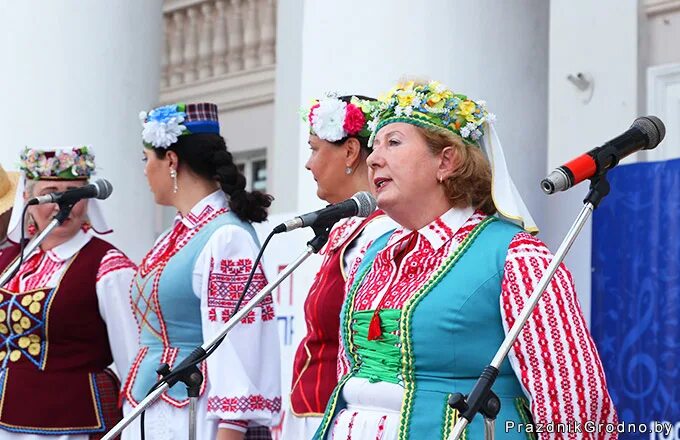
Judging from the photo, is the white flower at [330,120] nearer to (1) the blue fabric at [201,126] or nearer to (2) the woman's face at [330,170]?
(2) the woman's face at [330,170]

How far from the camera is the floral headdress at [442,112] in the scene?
3.61m

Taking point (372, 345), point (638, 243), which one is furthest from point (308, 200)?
point (372, 345)

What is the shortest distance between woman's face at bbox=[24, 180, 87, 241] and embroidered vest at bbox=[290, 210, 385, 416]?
132cm

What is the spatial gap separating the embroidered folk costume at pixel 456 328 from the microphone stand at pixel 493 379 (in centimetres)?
23

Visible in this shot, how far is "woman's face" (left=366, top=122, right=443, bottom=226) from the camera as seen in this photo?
3564 mm

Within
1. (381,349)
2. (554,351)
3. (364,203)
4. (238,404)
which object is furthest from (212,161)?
(554,351)

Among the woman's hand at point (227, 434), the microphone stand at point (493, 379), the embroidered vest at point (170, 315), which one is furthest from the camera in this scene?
the embroidered vest at point (170, 315)

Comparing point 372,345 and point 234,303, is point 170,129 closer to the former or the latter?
point 234,303

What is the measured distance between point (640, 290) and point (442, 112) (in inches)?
52.6

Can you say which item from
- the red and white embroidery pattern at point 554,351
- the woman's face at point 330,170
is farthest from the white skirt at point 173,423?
the red and white embroidery pattern at point 554,351

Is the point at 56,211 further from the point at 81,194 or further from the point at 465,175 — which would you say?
the point at 465,175

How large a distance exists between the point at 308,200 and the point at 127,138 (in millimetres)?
1521

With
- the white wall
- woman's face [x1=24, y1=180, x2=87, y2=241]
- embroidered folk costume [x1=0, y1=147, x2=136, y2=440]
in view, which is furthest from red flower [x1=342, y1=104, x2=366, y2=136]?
the white wall

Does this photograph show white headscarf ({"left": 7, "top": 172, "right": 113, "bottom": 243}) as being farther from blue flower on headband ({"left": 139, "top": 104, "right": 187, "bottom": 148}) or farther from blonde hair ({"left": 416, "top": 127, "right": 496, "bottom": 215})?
blonde hair ({"left": 416, "top": 127, "right": 496, "bottom": 215})
